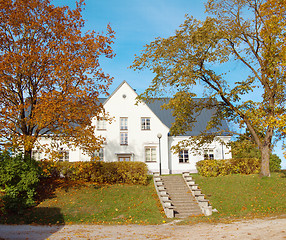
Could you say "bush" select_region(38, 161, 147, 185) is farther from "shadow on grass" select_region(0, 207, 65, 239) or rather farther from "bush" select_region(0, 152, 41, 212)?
"shadow on grass" select_region(0, 207, 65, 239)

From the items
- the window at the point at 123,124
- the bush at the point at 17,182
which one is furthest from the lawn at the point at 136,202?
the window at the point at 123,124

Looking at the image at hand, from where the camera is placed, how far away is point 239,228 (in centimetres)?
1250

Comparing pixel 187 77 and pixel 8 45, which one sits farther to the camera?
pixel 187 77

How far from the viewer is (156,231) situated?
13.3m

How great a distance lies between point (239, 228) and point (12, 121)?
46.6ft

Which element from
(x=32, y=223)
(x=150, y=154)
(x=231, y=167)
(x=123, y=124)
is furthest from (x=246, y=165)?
(x=32, y=223)

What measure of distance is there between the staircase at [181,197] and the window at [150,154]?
31.0 feet

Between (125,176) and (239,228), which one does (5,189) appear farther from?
(239,228)

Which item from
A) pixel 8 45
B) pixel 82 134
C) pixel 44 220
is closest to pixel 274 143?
pixel 82 134

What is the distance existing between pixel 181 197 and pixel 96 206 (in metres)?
5.73

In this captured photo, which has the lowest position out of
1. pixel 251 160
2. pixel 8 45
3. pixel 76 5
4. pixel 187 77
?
pixel 251 160

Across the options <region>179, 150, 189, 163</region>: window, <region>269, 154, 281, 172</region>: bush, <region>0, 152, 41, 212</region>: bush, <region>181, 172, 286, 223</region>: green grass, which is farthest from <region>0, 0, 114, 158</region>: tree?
<region>269, 154, 281, 172</region>: bush

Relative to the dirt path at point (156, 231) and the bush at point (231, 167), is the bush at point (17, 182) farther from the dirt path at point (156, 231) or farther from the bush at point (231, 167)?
the bush at point (231, 167)

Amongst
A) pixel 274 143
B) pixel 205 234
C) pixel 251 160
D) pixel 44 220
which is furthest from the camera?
pixel 251 160
